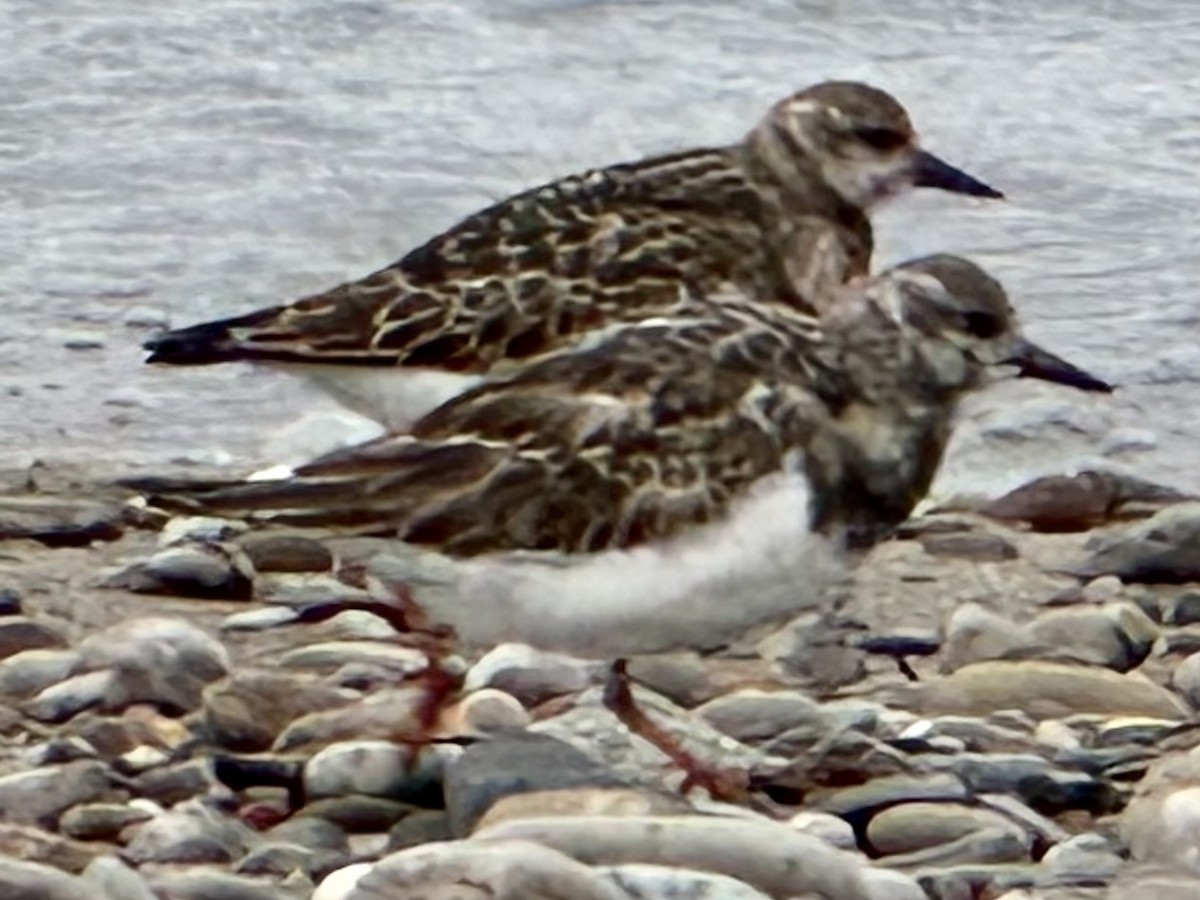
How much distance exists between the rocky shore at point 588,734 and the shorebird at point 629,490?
13 cm

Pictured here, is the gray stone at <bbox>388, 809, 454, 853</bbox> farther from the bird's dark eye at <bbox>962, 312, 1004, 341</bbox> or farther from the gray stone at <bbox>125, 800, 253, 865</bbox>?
the bird's dark eye at <bbox>962, 312, 1004, 341</bbox>

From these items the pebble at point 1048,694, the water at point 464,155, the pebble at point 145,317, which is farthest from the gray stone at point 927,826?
the pebble at point 145,317

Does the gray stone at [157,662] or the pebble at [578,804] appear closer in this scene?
the pebble at [578,804]

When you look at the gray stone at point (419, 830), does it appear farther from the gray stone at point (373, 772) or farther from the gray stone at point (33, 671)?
the gray stone at point (33, 671)

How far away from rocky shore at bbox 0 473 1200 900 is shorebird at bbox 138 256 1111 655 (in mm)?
129

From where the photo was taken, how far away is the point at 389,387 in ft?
16.8

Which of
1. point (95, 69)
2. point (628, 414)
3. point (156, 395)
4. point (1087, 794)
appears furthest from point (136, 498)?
point (95, 69)

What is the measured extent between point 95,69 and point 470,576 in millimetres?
4225

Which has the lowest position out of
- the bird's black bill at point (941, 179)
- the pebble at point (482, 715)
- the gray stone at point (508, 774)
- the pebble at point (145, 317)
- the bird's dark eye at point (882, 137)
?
the pebble at point (145, 317)

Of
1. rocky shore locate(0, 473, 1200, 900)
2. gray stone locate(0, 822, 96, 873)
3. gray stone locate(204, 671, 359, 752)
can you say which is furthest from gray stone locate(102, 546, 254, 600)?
gray stone locate(0, 822, 96, 873)

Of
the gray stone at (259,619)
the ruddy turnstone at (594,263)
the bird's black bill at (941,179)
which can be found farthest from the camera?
the bird's black bill at (941,179)

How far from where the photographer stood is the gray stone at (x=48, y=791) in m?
3.93

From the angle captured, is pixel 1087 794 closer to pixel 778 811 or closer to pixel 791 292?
pixel 778 811

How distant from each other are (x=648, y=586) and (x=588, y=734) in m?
0.40
